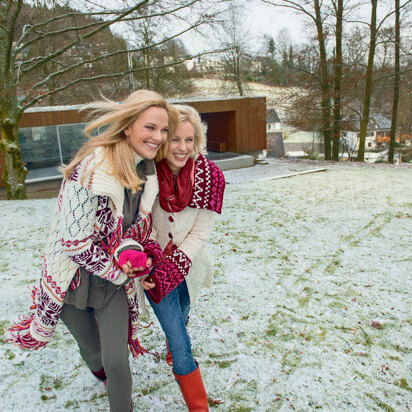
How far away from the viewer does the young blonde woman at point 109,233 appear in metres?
1.97

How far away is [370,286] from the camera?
4.26m

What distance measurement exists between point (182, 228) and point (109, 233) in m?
0.56

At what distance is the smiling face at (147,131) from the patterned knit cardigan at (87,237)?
6.8 inches

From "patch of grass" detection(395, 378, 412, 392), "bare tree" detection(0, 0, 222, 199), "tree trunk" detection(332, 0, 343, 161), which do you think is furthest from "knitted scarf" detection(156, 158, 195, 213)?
"tree trunk" detection(332, 0, 343, 161)

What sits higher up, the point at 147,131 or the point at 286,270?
the point at 147,131

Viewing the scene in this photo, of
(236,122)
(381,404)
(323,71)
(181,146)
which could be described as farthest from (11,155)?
(323,71)

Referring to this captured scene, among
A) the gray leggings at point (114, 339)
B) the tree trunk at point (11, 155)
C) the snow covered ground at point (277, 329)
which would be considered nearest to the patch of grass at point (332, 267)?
the snow covered ground at point (277, 329)

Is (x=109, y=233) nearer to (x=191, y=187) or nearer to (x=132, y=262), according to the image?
(x=132, y=262)

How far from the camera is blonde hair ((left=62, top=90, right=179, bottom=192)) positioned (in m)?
2.02

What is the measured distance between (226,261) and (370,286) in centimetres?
183

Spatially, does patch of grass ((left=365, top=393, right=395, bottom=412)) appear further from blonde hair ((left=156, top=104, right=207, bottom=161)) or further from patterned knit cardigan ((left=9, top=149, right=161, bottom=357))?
blonde hair ((left=156, top=104, right=207, bottom=161))

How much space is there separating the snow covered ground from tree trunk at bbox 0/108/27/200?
3.53 meters

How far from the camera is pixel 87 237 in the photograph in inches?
78.2

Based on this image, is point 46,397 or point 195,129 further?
point 46,397
